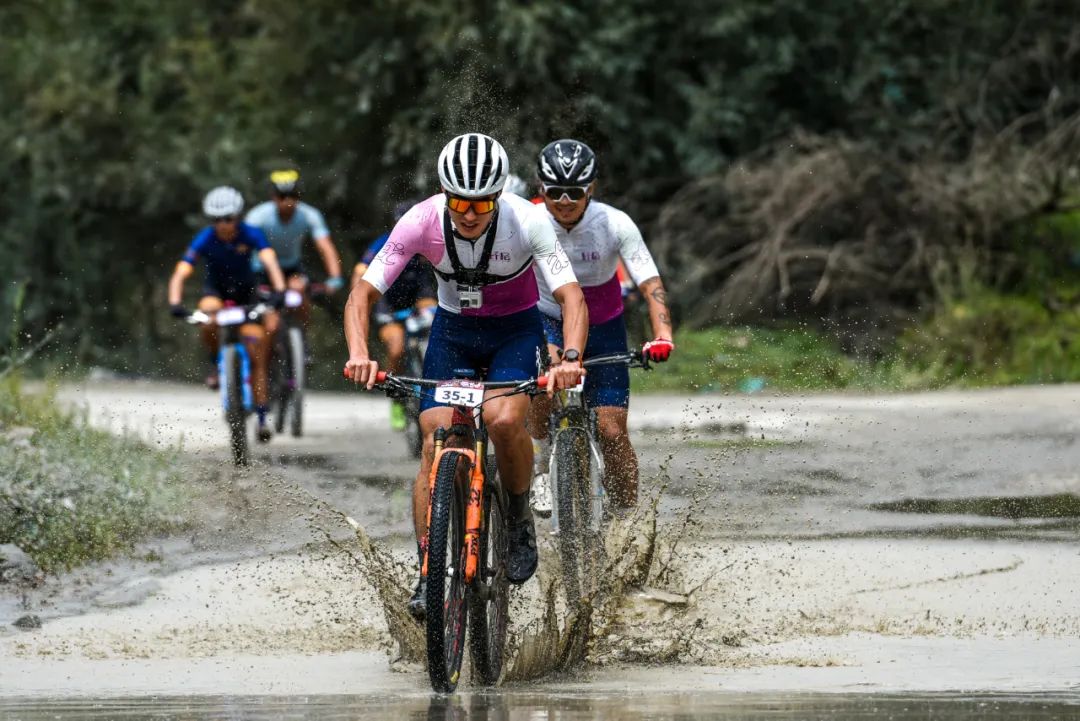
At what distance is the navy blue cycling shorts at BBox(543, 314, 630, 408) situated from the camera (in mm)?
9945

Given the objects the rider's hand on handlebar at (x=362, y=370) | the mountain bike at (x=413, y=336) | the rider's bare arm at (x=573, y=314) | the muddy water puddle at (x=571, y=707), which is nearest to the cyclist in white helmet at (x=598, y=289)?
the rider's bare arm at (x=573, y=314)

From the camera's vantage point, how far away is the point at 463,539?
7.69 metres

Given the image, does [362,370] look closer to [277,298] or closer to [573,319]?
[573,319]

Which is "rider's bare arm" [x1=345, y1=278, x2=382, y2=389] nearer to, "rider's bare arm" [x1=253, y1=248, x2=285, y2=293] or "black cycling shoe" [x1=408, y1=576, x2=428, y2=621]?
"black cycling shoe" [x1=408, y1=576, x2=428, y2=621]

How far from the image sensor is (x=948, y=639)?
8656 mm

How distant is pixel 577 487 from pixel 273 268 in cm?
677

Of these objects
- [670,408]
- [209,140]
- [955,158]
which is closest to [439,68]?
[209,140]

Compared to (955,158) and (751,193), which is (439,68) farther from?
(955,158)

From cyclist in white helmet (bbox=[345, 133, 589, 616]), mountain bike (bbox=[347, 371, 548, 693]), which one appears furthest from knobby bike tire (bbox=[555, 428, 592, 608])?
mountain bike (bbox=[347, 371, 548, 693])

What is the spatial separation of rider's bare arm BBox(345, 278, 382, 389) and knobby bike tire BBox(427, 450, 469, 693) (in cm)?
45

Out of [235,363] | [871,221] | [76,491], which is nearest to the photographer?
[76,491]

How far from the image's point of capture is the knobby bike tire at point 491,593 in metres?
7.78

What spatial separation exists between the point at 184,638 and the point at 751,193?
1334 cm

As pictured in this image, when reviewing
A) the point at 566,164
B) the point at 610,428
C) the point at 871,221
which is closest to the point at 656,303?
the point at 610,428
